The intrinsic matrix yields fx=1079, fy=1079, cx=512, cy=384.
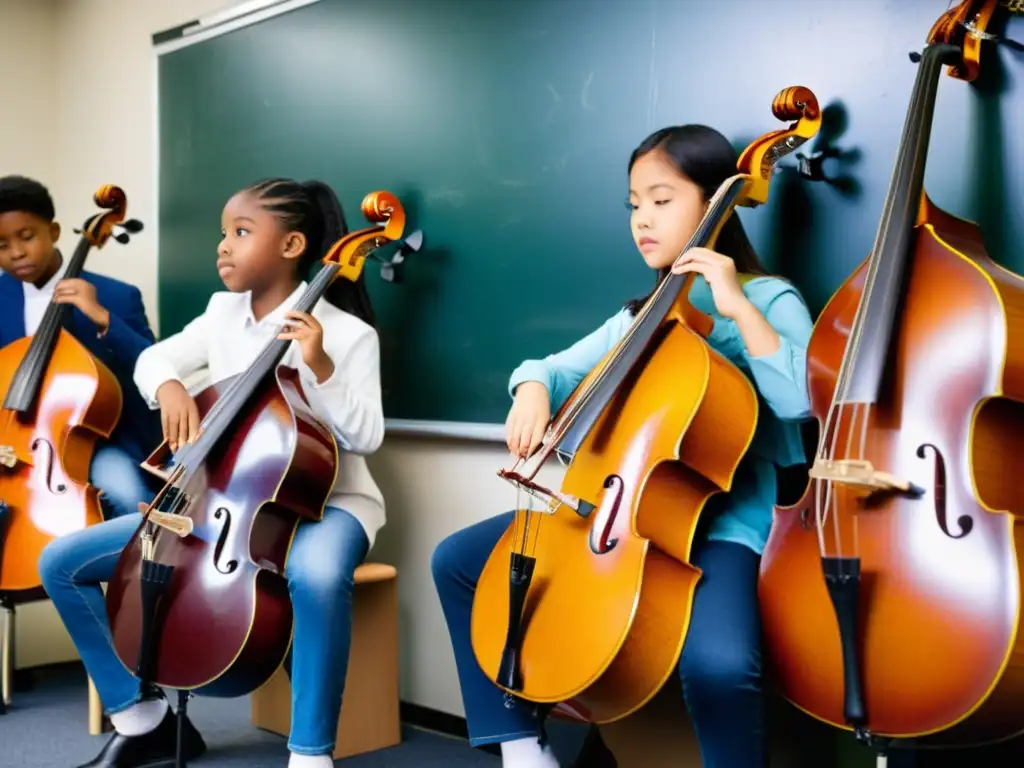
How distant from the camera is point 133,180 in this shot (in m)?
3.34

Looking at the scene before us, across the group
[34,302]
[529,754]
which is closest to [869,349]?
[529,754]

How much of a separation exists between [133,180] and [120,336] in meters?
1.05

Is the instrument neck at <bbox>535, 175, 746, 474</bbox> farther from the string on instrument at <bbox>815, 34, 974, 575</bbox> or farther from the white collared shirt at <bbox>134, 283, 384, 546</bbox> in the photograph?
the white collared shirt at <bbox>134, 283, 384, 546</bbox>

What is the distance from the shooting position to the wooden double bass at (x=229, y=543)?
5.56ft

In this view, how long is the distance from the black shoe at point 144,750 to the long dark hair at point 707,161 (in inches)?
50.1

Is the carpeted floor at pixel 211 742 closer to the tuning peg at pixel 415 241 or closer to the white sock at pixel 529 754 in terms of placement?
the white sock at pixel 529 754

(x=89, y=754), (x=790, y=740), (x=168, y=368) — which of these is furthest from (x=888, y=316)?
(x=89, y=754)

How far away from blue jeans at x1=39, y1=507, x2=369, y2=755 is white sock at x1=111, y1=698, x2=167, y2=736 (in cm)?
2

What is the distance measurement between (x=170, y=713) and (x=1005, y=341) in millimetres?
1672

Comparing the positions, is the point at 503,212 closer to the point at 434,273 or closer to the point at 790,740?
the point at 434,273

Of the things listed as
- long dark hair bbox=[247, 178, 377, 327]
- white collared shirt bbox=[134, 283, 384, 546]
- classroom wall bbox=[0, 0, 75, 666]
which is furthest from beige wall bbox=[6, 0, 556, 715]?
long dark hair bbox=[247, 178, 377, 327]

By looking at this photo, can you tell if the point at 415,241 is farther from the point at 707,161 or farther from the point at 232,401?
the point at 707,161

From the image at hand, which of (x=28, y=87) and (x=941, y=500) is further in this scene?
(x=28, y=87)

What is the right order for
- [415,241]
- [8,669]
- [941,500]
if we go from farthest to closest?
1. [8,669]
2. [415,241]
3. [941,500]
